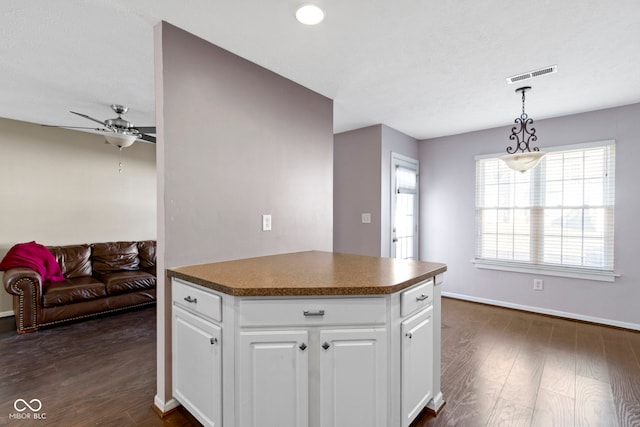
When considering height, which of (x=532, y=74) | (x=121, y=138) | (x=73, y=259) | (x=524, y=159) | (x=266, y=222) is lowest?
(x=73, y=259)

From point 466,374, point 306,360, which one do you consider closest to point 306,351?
point 306,360

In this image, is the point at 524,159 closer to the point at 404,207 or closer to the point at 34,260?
the point at 404,207

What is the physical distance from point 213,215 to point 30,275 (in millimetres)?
2656

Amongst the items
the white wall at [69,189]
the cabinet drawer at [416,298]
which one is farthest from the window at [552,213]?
the white wall at [69,189]

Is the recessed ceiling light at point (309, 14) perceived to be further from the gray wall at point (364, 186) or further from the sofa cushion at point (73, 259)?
the sofa cushion at point (73, 259)

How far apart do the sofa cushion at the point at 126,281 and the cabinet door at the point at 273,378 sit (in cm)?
306

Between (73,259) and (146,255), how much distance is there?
87cm

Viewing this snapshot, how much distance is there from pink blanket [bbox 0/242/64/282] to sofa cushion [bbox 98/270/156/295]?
1.60ft

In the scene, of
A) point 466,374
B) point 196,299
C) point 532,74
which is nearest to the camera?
point 196,299

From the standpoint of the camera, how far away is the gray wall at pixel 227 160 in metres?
1.87

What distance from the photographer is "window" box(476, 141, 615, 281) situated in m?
3.39

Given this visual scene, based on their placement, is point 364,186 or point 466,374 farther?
point 364,186

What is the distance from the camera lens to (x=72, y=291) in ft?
11.2

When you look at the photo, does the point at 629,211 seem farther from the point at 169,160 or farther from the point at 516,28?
the point at 169,160
